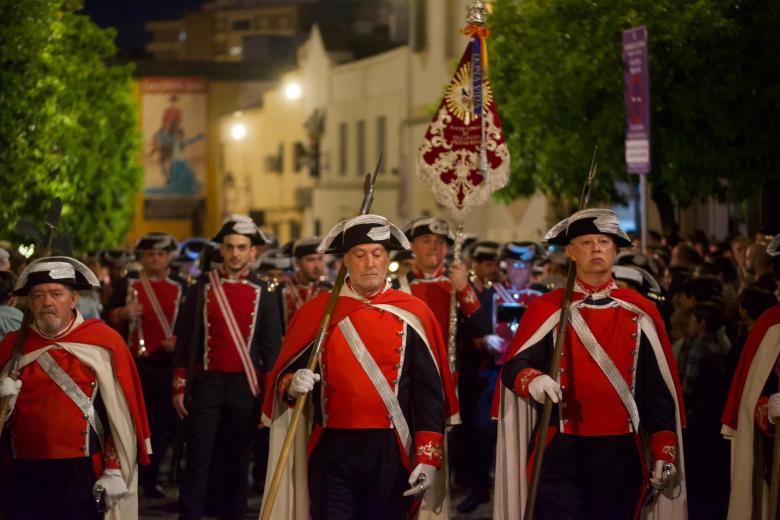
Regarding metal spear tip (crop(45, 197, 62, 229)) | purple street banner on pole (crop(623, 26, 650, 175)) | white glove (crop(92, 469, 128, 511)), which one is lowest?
white glove (crop(92, 469, 128, 511))

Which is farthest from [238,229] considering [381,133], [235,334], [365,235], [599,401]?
[381,133]

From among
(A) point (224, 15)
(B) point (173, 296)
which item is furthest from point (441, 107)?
(A) point (224, 15)

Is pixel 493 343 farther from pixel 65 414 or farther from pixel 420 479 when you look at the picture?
A: pixel 65 414

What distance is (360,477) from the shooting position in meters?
7.83

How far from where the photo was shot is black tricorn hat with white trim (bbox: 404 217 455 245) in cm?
1197

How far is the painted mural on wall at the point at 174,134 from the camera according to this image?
66.8m

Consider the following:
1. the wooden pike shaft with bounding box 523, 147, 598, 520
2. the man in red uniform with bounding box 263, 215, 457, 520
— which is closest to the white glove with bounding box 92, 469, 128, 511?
the man in red uniform with bounding box 263, 215, 457, 520

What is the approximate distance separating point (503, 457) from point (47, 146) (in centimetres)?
1153

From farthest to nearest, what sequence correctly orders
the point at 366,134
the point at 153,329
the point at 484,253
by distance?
the point at 366,134 < the point at 484,253 < the point at 153,329

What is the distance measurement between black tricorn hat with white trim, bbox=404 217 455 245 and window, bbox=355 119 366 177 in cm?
3668

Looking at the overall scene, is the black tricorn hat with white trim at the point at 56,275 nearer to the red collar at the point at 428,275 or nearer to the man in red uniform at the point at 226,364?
the man in red uniform at the point at 226,364

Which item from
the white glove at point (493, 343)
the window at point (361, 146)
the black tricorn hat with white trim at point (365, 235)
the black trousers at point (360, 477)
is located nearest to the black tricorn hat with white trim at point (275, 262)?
the white glove at point (493, 343)

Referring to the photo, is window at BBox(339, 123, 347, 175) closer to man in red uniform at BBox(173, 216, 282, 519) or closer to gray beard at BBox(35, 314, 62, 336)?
man in red uniform at BBox(173, 216, 282, 519)

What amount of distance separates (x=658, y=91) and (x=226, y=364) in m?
9.50
